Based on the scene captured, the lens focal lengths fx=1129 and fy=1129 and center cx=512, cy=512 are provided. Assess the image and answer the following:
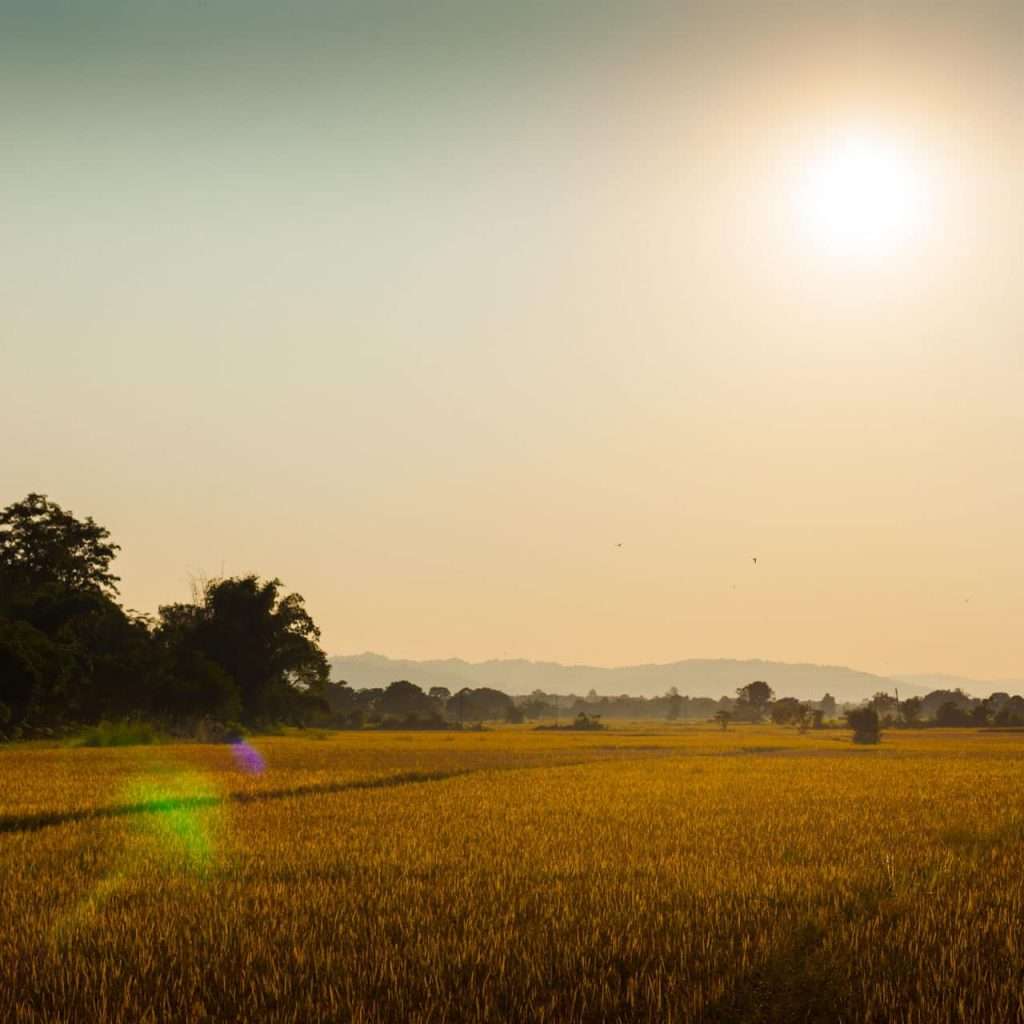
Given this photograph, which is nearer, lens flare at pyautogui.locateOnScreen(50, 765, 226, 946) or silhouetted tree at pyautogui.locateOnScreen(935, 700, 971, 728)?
lens flare at pyautogui.locateOnScreen(50, 765, 226, 946)

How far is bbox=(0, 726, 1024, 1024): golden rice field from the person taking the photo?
812cm

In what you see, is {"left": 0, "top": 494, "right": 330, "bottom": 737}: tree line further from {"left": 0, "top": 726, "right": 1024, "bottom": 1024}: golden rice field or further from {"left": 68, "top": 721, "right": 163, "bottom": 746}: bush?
{"left": 0, "top": 726, "right": 1024, "bottom": 1024}: golden rice field

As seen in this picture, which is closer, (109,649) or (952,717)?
(109,649)

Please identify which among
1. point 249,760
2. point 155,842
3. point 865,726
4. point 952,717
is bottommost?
point 249,760

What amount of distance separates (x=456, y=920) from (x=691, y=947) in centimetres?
243

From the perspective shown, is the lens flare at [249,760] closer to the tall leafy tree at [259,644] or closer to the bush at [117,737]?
the bush at [117,737]

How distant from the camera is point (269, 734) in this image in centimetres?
9031

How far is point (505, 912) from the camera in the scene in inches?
444

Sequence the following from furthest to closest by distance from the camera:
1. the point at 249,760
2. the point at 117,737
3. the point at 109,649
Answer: the point at 109,649 → the point at 117,737 → the point at 249,760

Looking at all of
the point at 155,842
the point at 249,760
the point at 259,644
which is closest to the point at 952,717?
the point at 259,644

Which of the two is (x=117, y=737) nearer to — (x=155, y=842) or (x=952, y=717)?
(x=155, y=842)

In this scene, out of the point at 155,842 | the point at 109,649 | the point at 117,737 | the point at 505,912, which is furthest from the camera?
the point at 109,649

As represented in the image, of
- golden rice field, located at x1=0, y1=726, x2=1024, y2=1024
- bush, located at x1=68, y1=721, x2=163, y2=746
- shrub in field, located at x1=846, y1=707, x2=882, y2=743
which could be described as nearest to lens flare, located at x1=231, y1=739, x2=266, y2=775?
bush, located at x1=68, y1=721, x2=163, y2=746

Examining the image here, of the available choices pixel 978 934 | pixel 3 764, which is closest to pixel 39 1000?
pixel 978 934
